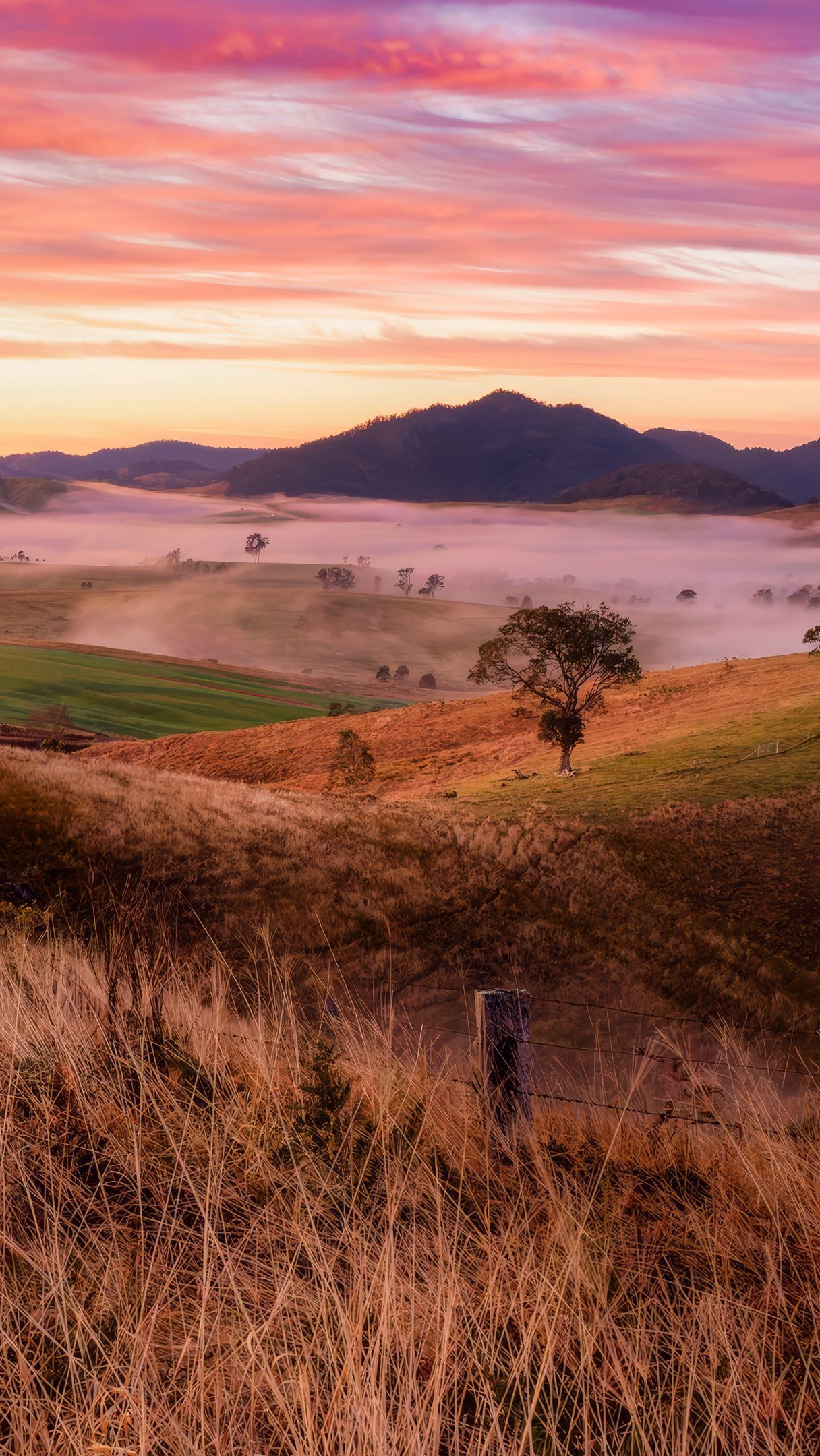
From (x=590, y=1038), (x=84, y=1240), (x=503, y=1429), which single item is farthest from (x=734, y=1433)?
(x=590, y=1038)

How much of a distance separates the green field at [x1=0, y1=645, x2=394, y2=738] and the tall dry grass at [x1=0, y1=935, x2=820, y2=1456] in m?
96.4

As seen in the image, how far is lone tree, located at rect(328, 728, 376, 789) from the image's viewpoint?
57.5m

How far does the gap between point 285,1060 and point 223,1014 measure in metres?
0.71

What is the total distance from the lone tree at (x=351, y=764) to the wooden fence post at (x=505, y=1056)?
51.9m

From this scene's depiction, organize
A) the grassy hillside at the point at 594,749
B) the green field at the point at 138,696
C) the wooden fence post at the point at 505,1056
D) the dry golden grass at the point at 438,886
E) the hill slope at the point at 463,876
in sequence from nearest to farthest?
the wooden fence post at the point at 505,1056
the dry golden grass at the point at 438,886
the hill slope at the point at 463,876
the grassy hillside at the point at 594,749
the green field at the point at 138,696

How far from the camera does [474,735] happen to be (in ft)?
250

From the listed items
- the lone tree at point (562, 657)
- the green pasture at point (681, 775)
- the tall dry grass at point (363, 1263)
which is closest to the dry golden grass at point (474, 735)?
the green pasture at point (681, 775)

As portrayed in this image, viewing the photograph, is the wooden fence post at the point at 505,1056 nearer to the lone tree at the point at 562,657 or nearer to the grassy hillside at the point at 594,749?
the grassy hillside at the point at 594,749

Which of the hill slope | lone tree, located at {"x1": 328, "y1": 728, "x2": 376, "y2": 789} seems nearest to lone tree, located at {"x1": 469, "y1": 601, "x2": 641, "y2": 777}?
lone tree, located at {"x1": 328, "y1": 728, "x2": 376, "y2": 789}

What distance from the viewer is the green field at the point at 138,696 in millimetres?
112375

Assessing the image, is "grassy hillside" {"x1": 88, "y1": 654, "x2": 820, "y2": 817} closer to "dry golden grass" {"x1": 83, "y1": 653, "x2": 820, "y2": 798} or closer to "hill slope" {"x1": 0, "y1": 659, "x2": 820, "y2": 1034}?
"dry golden grass" {"x1": 83, "y1": 653, "x2": 820, "y2": 798}

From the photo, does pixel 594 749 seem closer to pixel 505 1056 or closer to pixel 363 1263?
pixel 505 1056

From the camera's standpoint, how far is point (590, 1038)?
1631 cm

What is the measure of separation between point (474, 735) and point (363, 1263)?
72.7 m
